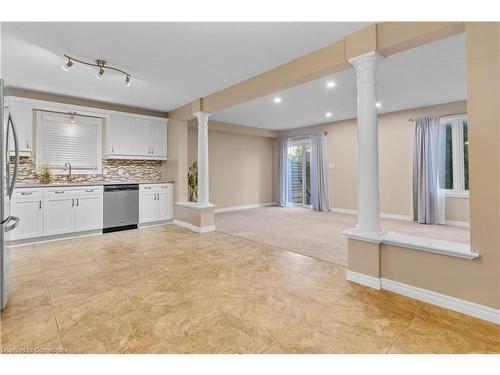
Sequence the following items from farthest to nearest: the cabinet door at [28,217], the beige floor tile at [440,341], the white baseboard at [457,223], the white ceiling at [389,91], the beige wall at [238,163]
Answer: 1. the beige wall at [238,163]
2. the white baseboard at [457,223]
3. the cabinet door at [28,217]
4. the white ceiling at [389,91]
5. the beige floor tile at [440,341]

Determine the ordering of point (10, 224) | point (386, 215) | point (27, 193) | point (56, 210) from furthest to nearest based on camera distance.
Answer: point (386, 215) < point (56, 210) < point (27, 193) < point (10, 224)

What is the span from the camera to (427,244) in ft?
7.36

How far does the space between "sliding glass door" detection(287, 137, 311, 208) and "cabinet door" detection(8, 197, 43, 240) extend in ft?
22.1

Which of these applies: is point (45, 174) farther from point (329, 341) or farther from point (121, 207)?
point (329, 341)

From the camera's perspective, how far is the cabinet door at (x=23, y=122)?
415 cm

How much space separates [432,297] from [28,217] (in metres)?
5.43

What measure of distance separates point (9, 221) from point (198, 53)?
256 centimetres

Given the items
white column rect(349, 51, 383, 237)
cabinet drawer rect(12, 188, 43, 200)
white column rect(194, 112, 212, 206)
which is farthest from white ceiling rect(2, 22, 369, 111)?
cabinet drawer rect(12, 188, 43, 200)

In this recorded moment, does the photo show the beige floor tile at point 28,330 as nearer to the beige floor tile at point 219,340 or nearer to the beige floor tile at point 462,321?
the beige floor tile at point 219,340

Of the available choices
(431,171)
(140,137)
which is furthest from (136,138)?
(431,171)

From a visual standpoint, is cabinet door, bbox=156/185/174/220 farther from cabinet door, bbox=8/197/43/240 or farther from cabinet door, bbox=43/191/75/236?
cabinet door, bbox=8/197/43/240

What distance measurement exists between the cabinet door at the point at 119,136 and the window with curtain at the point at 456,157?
21.9 feet

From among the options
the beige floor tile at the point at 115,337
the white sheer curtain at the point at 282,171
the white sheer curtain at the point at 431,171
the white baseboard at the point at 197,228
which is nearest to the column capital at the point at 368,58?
the beige floor tile at the point at 115,337
